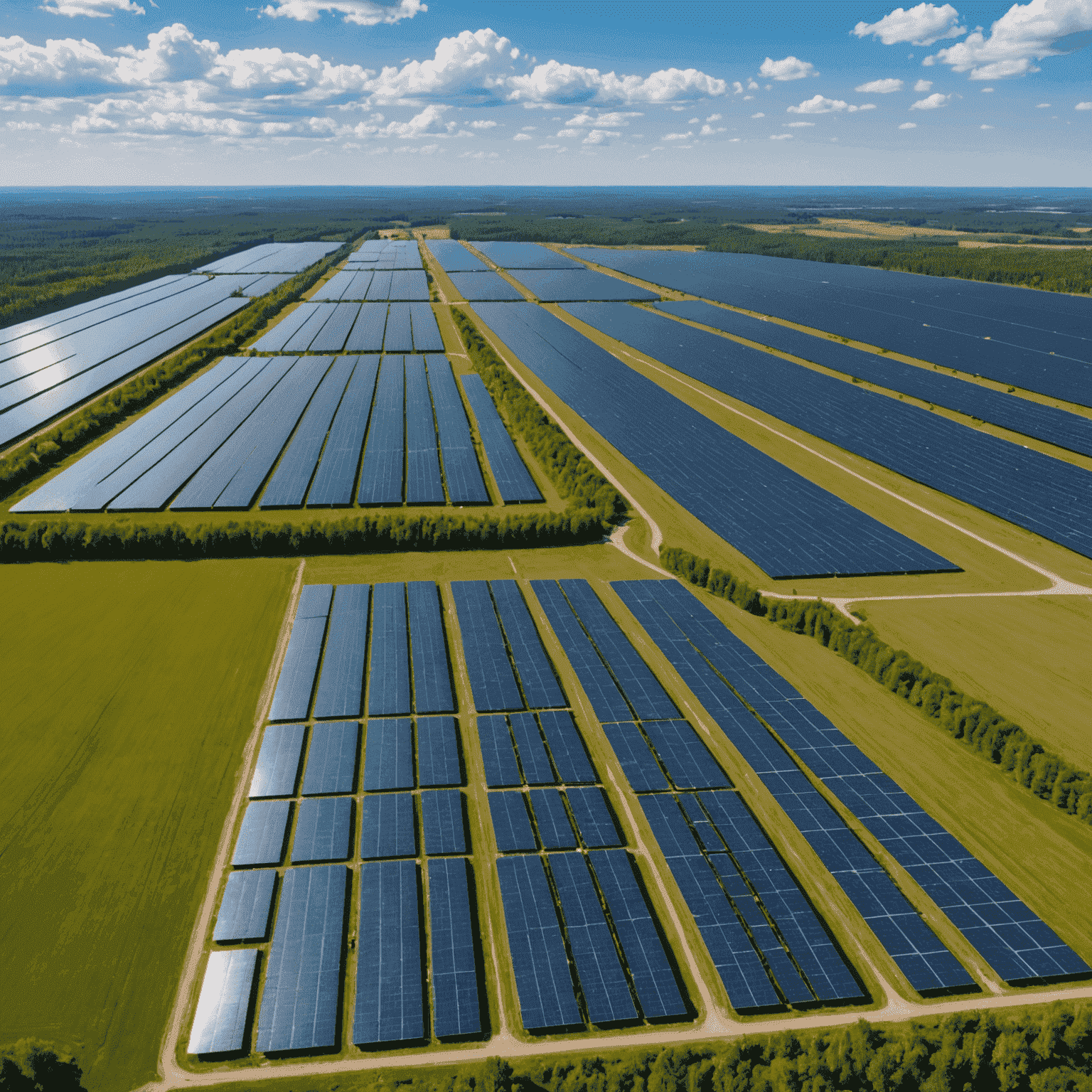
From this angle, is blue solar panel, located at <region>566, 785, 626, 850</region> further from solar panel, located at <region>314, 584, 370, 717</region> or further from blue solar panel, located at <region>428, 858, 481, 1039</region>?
solar panel, located at <region>314, 584, 370, 717</region>

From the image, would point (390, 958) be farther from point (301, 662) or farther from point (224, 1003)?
point (301, 662)

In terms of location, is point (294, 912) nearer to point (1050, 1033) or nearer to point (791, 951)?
point (791, 951)

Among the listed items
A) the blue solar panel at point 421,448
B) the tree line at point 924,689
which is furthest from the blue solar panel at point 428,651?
the tree line at point 924,689

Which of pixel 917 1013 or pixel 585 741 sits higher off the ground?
pixel 585 741

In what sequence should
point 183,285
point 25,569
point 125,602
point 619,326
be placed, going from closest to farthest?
point 125,602 → point 25,569 → point 619,326 → point 183,285

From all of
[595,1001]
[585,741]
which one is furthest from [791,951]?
[585,741]

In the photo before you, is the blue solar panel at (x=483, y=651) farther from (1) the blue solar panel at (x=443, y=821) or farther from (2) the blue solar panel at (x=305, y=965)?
(2) the blue solar panel at (x=305, y=965)
